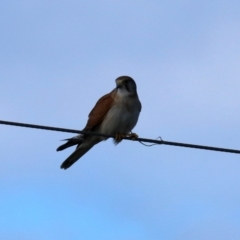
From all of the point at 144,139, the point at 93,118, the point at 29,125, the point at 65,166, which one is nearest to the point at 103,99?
the point at 93,118

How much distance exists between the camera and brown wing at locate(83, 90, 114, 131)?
981 cm

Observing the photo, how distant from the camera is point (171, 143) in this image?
22.7ft

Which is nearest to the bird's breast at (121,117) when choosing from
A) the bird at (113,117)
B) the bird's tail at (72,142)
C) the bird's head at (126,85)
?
the bird at (113,117)

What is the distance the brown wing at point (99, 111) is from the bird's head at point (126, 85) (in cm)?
17

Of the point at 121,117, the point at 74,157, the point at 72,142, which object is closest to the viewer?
the point at 121,117

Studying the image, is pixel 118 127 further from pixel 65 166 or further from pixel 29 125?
pixel 29 125

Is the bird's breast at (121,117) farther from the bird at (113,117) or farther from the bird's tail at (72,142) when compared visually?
the bird's tail at (72,142)

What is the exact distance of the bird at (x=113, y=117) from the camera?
9.62 metres

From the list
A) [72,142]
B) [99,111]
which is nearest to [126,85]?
[99,111]

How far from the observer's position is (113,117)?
964 cm

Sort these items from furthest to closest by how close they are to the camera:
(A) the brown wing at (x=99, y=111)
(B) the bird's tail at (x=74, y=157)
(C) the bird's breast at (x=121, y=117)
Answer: (B) the bird's tail at (x=74, y=157) < (A) the brown wing at (x=99, y=111) < (C) the bird's breast at (x=121, y=117)

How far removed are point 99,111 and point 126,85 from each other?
0.48 m

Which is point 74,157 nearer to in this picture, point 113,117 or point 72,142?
point 72,142

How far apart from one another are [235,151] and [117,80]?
349 centimetres
